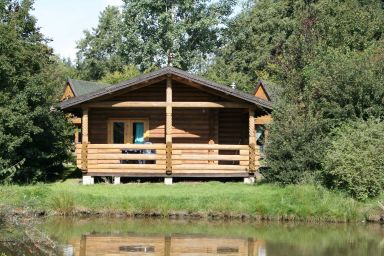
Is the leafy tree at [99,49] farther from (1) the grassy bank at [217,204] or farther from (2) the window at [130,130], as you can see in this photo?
(1) the grassy bank at [217,204]

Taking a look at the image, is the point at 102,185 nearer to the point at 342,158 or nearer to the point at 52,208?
the point at 52,208

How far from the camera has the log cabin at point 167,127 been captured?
2406cm

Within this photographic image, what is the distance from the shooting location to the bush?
19688mm

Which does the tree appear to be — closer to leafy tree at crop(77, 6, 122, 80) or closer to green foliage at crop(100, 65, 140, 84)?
green foliage at crop(100, 65, 140, 84)

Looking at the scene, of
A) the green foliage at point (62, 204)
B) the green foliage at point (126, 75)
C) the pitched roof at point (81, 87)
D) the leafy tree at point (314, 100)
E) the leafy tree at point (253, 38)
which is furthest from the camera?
the leafy tree at point (253, 38)

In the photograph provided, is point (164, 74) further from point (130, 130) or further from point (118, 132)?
point (118, 132)

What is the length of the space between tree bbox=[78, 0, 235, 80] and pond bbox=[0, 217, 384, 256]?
3440 cm

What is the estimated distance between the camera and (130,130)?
27.1 m

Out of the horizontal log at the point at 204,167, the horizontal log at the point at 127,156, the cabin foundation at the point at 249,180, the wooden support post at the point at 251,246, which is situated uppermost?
the horizontal log at the point at 127,156

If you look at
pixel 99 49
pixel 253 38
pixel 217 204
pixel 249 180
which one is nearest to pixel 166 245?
pixel 217 204

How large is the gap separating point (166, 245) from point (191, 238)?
1028mm

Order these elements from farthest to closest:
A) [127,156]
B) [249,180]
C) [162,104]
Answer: [249,180] < [162,104] < [127,156]

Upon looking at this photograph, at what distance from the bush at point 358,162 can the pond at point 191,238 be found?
1.54 metres

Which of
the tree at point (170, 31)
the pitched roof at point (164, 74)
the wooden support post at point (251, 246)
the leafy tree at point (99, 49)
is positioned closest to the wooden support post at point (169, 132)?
the pitched roof at point (164, 74)
